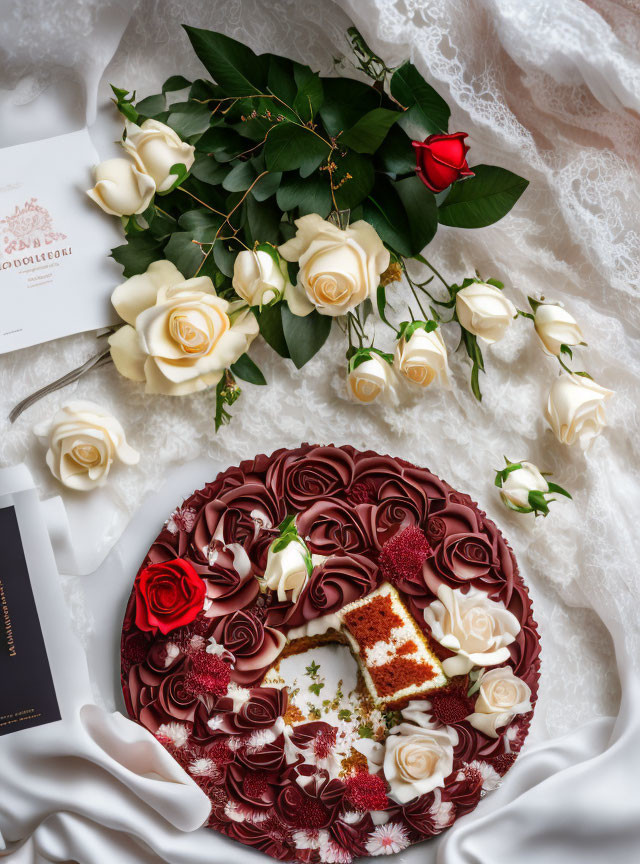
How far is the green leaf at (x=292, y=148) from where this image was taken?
99 cm

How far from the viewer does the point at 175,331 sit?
1.00 meters

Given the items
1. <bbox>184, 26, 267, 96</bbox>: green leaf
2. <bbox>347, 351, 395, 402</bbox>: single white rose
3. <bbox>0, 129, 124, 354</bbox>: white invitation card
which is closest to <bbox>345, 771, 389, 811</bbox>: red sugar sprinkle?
<bbox>347, 351, 395, 402</bbox>: single white rose

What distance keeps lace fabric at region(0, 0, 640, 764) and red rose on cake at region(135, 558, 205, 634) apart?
0.48 feet

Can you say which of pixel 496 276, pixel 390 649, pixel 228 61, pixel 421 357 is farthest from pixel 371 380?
pixel 228 61

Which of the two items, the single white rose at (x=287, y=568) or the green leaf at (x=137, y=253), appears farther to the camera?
the green leaf at (x=137, y=253)

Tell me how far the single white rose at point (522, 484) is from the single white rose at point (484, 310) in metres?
0.21

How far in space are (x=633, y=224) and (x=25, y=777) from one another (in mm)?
1167

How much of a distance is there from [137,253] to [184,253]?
0.26ft

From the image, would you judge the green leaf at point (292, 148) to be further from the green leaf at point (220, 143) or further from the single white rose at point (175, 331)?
the single white rose at point (175, 331)

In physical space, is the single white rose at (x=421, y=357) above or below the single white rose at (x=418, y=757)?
above

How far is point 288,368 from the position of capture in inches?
44.5

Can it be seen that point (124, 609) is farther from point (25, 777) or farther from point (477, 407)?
point (477, 407)

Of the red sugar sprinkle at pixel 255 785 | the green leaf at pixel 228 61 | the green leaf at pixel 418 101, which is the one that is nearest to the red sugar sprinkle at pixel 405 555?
the red sugar sprinkle at pixel 255 785

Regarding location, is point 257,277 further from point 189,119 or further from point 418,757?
point 418,757
